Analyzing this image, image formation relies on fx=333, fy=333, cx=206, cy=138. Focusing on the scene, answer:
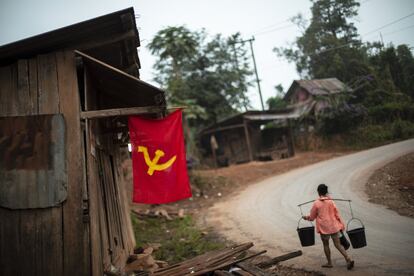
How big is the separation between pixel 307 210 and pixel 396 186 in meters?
4.17

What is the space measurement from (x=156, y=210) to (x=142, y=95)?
9.72 meters

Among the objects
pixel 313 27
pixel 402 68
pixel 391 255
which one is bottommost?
pixel 391 255

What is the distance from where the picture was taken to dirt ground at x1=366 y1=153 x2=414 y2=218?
10.9 meters

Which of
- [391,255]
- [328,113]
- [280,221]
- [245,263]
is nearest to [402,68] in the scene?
[328,113]

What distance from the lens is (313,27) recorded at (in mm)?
38406

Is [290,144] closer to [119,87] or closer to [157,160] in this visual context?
[119,87]

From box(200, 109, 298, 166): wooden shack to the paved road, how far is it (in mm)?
8958

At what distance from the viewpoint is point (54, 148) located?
5.47 meters

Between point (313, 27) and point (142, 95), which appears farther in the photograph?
point (313, 27)

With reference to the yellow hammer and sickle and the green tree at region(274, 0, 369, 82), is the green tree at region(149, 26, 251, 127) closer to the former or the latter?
the green tree at region(274, 0, 369, 82)

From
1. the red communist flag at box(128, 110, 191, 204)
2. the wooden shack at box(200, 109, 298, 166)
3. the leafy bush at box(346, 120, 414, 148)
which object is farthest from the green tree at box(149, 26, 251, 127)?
the red communist flag at box(128, 110, 191, 204)

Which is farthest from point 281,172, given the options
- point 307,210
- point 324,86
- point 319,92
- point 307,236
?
point 307,236

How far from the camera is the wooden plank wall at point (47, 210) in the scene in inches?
204

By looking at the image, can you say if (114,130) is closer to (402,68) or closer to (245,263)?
(245,263)
